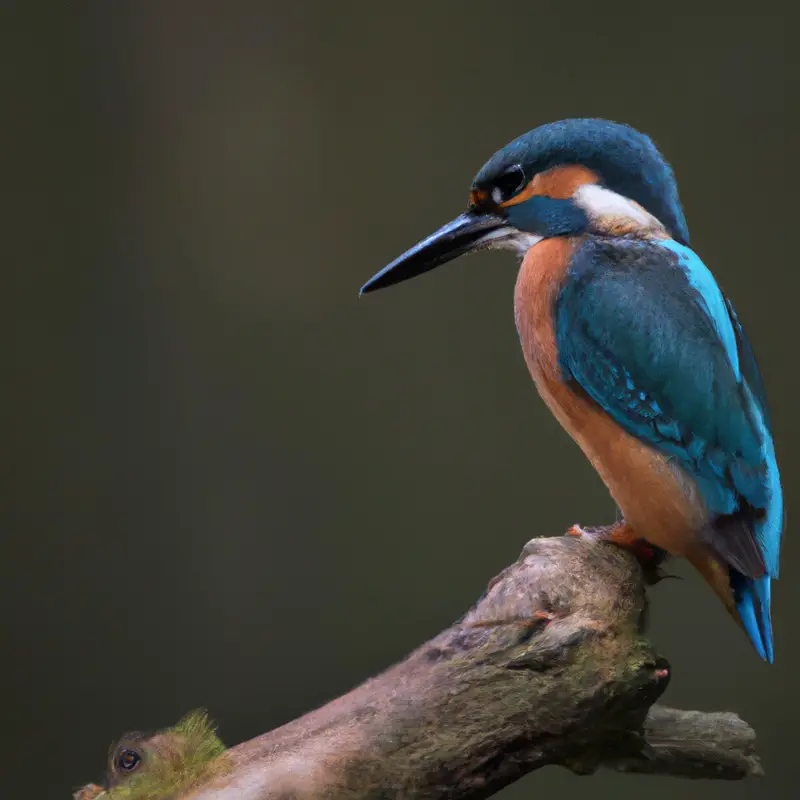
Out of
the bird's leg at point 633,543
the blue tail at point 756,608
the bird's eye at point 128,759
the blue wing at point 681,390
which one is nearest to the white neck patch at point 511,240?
the blue wing at point 681,390

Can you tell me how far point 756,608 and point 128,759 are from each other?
82 cm

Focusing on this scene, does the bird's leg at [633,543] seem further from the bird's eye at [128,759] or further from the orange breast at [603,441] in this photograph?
the bird's eye at [128,759]

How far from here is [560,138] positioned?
1341 millimetres

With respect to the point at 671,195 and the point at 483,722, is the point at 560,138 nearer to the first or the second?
the point at 671,195

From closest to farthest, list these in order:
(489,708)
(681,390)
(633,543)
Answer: (489,708) < (681,390) < (633,543)

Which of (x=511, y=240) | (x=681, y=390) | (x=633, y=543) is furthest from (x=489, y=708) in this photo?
(x=511, y=240)

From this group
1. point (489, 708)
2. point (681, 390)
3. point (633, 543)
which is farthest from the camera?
point (633, 543)

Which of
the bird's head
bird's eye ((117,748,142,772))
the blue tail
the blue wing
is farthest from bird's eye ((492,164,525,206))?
bird's eye ((117,748,142,772))

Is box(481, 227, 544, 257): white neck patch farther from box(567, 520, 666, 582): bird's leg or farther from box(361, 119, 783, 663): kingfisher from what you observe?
box(567, 520, 666, 582): bird's leg

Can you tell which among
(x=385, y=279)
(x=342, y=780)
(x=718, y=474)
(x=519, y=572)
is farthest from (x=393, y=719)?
(x=385, y=279)

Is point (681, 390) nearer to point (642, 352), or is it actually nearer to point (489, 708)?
point (642, 352)

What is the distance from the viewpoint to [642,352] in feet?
4.21

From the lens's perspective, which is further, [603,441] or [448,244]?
[448,244]

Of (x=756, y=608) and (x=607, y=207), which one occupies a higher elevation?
(x=607, y=207)
